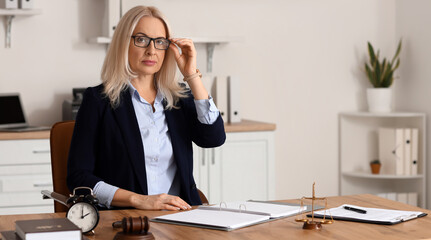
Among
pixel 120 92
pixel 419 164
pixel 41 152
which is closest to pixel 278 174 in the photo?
pixel 419 164

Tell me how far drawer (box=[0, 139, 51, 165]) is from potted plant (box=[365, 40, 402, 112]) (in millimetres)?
2277

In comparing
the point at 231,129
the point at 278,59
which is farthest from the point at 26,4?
the point at 278,59

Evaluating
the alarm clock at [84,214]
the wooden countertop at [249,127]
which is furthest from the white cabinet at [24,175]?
the alarm clock at [84,214]

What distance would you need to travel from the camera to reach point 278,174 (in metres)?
4.76

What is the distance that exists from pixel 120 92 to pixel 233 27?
2264mm

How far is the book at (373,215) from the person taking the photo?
1.83 metres

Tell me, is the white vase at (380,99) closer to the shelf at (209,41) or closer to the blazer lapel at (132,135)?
the shelf at (209,41)

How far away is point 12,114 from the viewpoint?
3.90 m

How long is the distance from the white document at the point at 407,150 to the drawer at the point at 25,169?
2.38 m

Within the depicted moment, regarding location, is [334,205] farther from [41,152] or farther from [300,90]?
[300,90]

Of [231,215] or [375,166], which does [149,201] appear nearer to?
[231,215]

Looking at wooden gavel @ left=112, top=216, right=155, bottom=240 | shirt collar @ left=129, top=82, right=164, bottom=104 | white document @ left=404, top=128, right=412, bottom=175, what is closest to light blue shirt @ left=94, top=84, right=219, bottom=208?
shirt collar @ left=129, top=82, right=164, bottom=104

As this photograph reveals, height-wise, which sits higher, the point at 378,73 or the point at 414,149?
the point at 378,73

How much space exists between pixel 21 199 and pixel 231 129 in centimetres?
126
